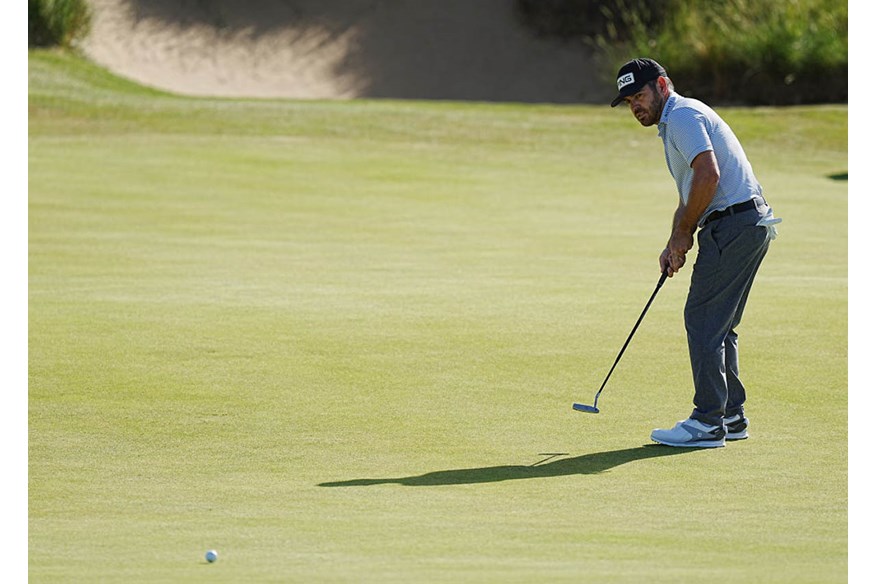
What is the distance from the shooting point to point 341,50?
102ft

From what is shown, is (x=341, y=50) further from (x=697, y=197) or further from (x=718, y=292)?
(x=697, y=197)

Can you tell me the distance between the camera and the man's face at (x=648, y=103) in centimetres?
611

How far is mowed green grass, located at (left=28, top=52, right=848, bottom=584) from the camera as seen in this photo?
4.68 m

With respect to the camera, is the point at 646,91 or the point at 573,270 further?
the point at 573,270

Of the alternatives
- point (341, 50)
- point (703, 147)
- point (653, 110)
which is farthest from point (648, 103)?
point (341, 50)

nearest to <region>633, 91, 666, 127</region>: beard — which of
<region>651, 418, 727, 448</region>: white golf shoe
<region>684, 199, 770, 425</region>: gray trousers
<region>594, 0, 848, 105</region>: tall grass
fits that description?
<region>684, 199, 770, 425</region>: gray trousers

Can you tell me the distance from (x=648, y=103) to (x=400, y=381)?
197 cm

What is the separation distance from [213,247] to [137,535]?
803 centimetres

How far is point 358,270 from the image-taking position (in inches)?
450

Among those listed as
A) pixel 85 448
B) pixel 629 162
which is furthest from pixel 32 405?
pixel 629 162

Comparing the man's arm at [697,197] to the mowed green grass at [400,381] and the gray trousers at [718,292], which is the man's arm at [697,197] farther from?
the mowed green grass at [400,381]

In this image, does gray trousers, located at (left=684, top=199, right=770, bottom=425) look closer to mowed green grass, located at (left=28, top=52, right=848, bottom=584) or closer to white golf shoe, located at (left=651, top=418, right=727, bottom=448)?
white golf shoe, located at (left=651, top=418, right=727, bottom=448)
